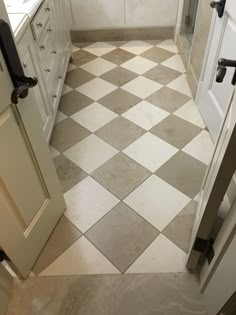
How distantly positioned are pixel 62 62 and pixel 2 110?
5.57 ft

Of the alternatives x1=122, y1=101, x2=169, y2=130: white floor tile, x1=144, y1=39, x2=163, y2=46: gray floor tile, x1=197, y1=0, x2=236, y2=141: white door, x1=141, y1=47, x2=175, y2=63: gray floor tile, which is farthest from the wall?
x1=144, y1=39, x2=163, y2=46: gray floor tile

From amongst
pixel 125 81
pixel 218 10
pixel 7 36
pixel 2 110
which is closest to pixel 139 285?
pixel 2 110

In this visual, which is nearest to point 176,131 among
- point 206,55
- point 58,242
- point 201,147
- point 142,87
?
point 201,147

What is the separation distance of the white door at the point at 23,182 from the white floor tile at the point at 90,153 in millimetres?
438

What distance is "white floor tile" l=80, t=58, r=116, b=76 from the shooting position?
8.84 ft

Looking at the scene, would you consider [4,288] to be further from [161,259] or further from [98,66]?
[98,66]

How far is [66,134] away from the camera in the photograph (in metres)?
2.03

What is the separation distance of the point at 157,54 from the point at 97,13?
85 centimetres

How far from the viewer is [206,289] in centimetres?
111

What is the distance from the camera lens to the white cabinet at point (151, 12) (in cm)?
290

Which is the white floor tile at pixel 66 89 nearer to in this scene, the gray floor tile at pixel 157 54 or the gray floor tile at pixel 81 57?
the gray floor tile at pixel 81 57

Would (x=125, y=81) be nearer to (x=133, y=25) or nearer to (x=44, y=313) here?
(x=133, y=25)

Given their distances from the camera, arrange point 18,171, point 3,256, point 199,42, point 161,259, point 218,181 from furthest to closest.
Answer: point 199,42 < point 161,259 < point 3,256 < point 18,171 < point 218,181

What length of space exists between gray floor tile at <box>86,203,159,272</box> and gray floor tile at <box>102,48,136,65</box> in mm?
1883
